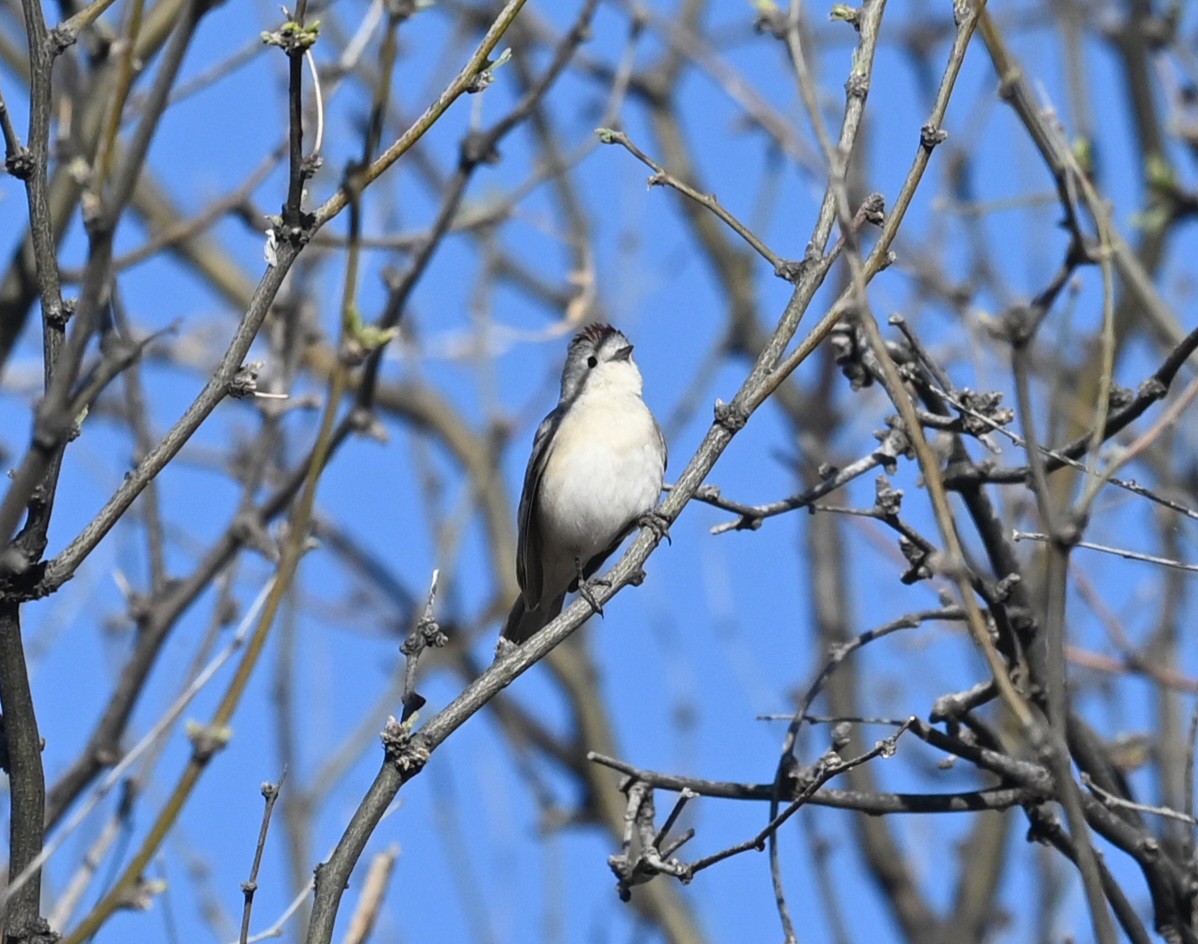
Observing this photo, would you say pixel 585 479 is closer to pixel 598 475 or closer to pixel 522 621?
pixel 598 475

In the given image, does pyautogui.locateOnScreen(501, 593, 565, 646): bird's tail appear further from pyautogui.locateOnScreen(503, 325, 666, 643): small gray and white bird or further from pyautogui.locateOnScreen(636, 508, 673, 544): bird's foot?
pyautogui.locateOnScreen(636, 508, 673, 544): bird's foot

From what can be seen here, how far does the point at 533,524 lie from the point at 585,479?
421mm

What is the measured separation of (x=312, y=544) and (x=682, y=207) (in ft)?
23.0

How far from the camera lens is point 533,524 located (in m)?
5.51

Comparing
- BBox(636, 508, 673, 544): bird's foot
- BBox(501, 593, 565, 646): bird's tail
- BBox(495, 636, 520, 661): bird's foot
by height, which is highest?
BBox(501, 593, 565, 646): bird's tail

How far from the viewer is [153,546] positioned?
15.8 ft

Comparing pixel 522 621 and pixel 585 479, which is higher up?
pixel 585 479

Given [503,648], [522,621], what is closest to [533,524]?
[522,621]

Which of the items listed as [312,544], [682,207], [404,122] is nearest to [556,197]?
[682,207]

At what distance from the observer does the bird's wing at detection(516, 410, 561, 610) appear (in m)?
5.41

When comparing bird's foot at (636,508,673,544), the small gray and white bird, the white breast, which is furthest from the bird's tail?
bird's foot at (636,508,673,544)

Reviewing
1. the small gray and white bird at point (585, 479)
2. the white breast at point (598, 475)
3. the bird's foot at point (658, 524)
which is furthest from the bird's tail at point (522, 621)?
the bird's foot at point (658, 524)

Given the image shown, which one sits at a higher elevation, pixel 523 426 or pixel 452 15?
pixel 452 15

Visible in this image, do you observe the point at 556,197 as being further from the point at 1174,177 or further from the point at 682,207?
the point at 1174,177
